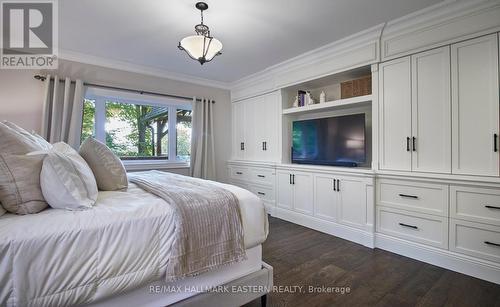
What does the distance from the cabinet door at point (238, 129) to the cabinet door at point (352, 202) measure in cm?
220

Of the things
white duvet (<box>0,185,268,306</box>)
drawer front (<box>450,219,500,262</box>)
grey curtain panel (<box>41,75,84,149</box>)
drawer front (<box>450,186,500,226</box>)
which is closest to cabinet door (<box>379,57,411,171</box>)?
drawer front (<box>450,186,500,226</box>)

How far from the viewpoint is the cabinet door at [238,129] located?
15.5 ft

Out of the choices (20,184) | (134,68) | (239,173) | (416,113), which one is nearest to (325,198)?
(416,113)

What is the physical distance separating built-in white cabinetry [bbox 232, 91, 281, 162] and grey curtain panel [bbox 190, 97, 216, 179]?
21.6 inches

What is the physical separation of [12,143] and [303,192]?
3.07m

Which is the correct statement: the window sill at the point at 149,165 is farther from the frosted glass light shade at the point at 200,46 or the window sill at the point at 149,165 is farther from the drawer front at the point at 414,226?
the drawer front at the point at 414,226

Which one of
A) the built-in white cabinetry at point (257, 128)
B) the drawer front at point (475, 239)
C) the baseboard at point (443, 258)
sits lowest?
the baseboard at point (443, 258)

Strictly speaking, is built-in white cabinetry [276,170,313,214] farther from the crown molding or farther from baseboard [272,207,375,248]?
the crown molding

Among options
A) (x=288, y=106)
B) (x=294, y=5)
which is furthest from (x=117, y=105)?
(x=294, y=5)

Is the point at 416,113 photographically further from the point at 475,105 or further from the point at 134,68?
the point at 134,68

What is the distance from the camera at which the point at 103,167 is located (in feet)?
5.84

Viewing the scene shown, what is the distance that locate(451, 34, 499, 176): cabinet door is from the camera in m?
2.05

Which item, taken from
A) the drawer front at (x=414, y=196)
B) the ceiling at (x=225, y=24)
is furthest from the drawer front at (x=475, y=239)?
the ceiling at (x=225, y=24)

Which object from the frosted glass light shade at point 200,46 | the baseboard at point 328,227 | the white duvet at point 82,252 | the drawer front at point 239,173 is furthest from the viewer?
the drawer front at point 239,173
